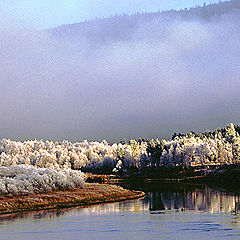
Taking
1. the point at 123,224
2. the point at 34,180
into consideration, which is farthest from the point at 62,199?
the point at 123,224

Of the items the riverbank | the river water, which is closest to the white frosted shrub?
the riverbank

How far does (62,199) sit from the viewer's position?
63.3 meters

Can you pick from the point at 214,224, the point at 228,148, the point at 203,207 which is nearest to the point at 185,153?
the point at 228,148

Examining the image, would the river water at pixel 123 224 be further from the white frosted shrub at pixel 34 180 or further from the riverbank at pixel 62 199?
the white frosted shrub at pixel 34 180

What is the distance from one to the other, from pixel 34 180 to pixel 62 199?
6.95 meters

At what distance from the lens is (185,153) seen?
184m

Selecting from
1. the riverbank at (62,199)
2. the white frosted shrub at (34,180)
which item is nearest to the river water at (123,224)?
the riverbank at (62,199)

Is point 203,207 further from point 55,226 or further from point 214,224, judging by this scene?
point 55,226

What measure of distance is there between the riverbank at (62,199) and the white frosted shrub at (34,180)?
154 centimetres

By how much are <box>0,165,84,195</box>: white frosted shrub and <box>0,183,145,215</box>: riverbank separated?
1542 millimetres

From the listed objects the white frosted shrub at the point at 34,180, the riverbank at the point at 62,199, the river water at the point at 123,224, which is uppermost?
the white frosted shrub at the point at 34,180

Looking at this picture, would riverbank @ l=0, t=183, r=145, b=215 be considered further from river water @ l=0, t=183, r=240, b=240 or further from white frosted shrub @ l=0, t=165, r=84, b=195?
Answer: river water @ l=0, t=183, r=240, b=240

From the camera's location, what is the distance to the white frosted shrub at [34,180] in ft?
202

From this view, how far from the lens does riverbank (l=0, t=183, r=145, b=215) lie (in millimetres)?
55438
